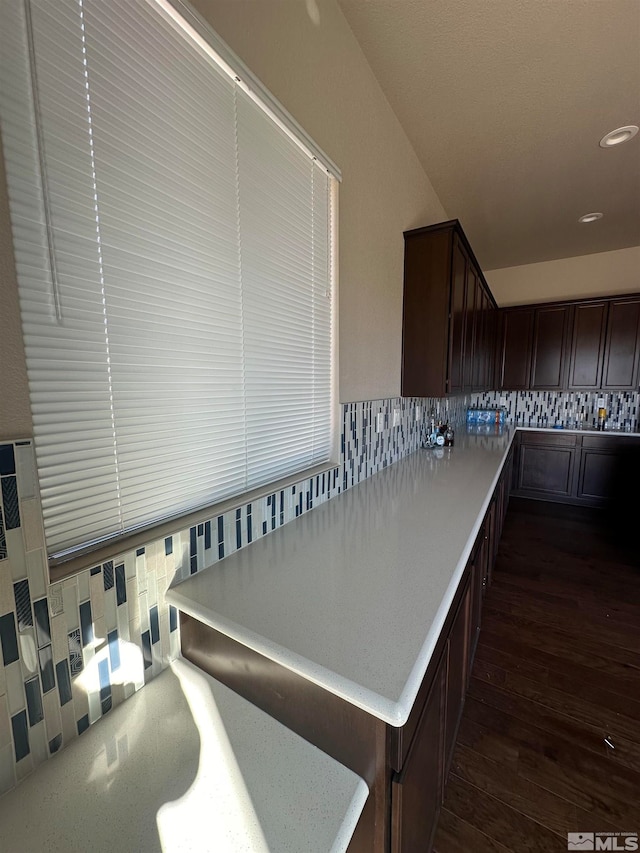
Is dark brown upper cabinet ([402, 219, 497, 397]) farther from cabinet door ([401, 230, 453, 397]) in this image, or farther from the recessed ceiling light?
the recessed ceiling light

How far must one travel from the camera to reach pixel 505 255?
420cm

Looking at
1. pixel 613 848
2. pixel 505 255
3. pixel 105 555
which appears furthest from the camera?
pixel 505 255

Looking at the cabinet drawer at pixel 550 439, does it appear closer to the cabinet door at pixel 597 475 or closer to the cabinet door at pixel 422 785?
the cabinet door at pixel 597 475

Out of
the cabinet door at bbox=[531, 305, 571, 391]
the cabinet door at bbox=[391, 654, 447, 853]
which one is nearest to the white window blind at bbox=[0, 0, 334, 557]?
the cabinet door at bbox=[391, 654, 447, 853]

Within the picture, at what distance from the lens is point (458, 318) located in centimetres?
238

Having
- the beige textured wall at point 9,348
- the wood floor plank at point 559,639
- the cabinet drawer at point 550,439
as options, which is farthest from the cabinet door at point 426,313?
the cabinet drawer at point 550,439

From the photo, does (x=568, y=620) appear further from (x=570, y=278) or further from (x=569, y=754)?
(x=570, y=278)

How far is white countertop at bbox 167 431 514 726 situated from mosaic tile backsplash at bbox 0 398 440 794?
0.26 feet

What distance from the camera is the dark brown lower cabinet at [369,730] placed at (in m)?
0.63

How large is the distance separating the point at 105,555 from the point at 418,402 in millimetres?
2276

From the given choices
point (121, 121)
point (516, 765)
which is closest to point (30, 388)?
point (121, 121)

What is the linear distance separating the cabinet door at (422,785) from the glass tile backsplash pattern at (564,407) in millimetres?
4374

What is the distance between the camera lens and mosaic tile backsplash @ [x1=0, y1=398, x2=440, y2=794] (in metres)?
0.58

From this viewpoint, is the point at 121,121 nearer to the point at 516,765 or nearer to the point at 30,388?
the point at 30,388
